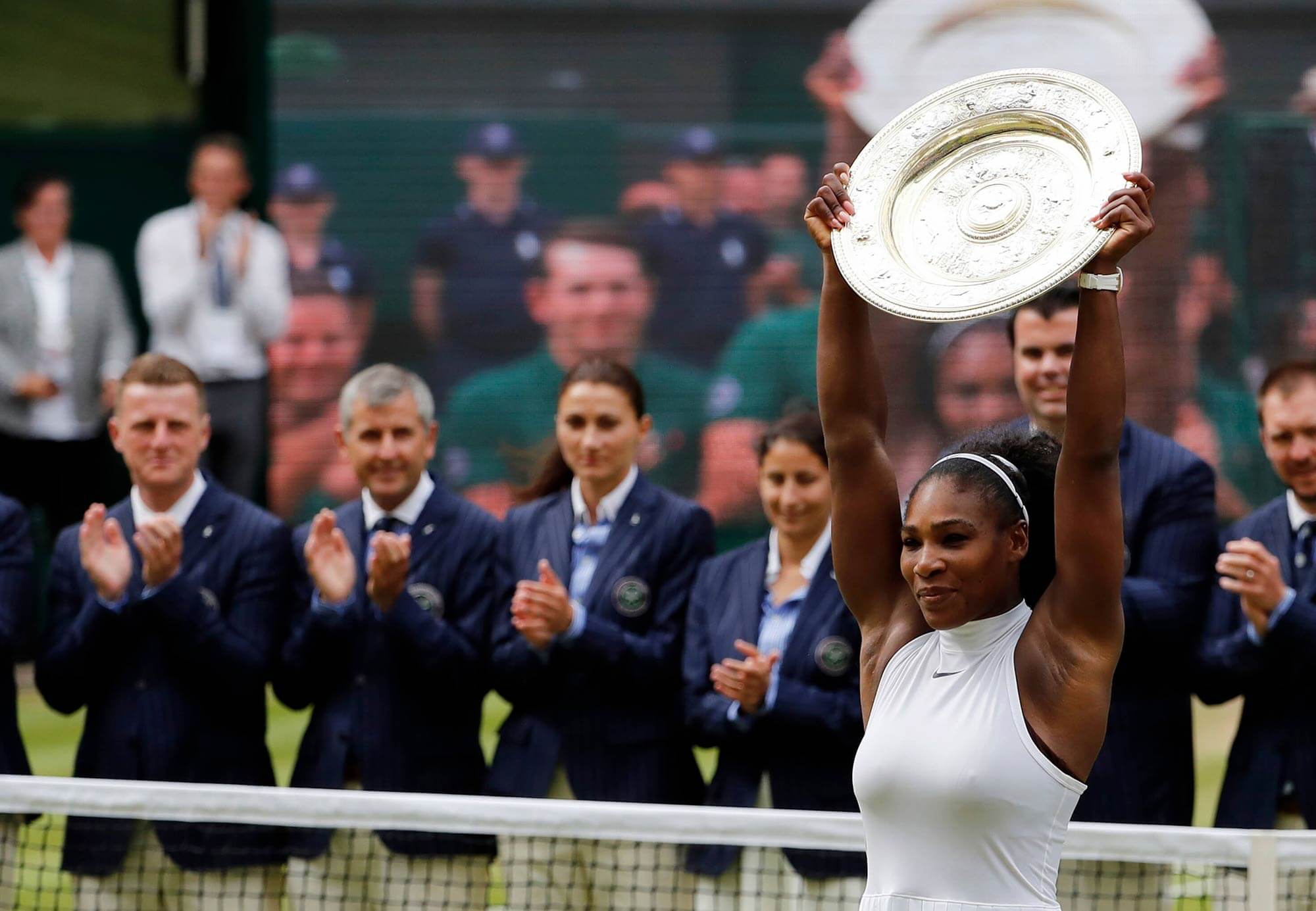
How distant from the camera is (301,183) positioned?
40.2 feet

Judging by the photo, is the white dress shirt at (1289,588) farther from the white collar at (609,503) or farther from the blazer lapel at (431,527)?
the blazer lapel at (431,527)

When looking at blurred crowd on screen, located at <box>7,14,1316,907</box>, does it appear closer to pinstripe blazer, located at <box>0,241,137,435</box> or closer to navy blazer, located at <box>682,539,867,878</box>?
pinstripe blazer, located at <box>0,241,137,435</box>

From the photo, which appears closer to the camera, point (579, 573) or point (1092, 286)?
point (1092, 286)

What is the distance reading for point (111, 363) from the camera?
11406mm

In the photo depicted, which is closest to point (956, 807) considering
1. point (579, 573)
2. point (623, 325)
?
point (579, 573)

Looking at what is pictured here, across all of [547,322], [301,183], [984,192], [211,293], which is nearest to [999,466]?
[984,192]

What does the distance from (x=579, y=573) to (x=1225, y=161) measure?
7056mm

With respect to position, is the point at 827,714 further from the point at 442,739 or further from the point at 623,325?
the point at 623,325

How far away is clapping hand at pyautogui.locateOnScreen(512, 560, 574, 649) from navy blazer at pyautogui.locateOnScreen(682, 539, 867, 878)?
472mm

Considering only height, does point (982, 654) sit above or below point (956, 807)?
above

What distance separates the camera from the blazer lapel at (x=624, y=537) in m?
6.52

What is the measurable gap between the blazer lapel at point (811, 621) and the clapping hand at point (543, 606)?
2.46 ft

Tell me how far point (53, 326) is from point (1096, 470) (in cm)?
919

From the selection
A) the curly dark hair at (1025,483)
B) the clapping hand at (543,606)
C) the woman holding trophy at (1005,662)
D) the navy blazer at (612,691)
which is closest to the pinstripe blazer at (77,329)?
the navy blazer at (612,691)
